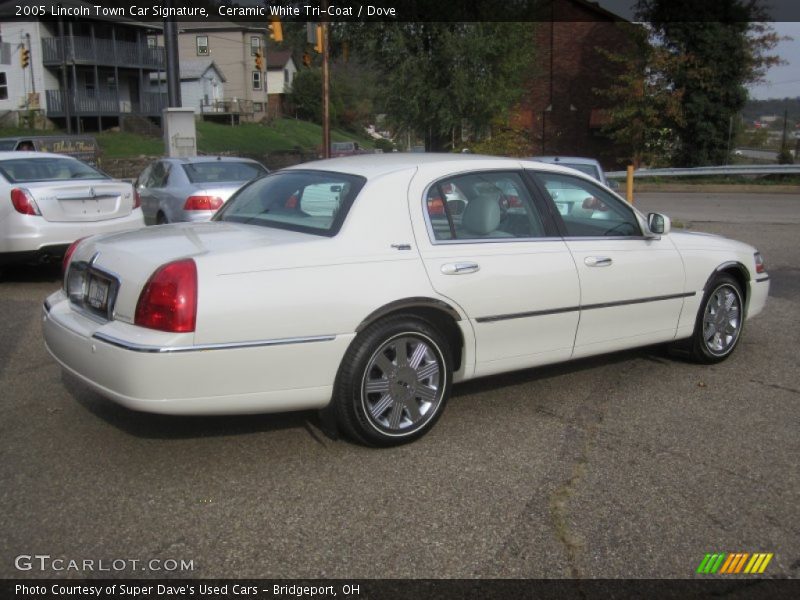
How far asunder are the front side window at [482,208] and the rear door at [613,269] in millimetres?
205

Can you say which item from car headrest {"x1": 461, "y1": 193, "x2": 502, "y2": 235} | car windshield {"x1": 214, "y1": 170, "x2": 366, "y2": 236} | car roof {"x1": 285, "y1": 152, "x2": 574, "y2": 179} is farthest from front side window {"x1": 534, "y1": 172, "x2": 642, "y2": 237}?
car windshield {"x1": 214, "y1": 170, "x2": 366, "y2": 236}

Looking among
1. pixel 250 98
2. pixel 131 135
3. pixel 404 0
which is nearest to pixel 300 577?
pixel 404 0

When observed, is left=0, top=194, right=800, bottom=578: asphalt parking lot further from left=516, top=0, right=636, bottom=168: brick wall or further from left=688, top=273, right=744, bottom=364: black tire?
left=516, top=0, right=636, bottom=168: brick wall

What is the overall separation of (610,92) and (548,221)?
30245 millimetres

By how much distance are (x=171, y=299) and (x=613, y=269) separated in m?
2.77

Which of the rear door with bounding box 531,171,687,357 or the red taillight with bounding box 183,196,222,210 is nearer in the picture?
the rear door with bounding box 531,171,687,357

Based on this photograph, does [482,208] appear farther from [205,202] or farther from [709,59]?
[709,59]

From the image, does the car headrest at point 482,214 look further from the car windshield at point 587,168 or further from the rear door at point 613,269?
the car windshield at point 587,168

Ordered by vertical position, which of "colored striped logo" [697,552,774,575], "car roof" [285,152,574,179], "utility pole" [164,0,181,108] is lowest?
"colored striped logo" [697,552,774,575]

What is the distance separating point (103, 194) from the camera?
928 centimetres

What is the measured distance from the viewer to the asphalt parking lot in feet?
10.9

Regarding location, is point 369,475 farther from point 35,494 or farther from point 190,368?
point 35,494
